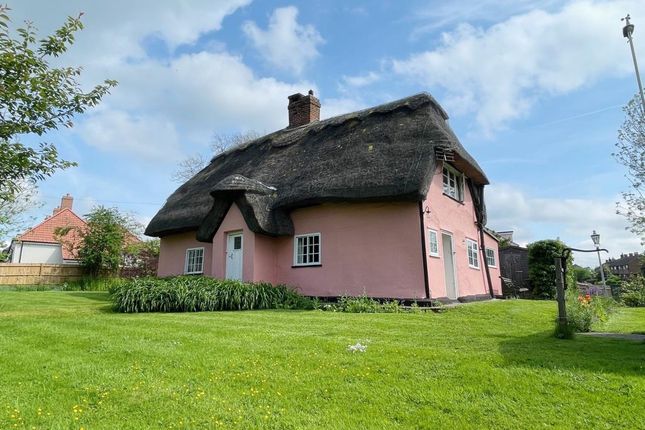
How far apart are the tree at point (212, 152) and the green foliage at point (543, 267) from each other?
21.2m

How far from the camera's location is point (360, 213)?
11758mm

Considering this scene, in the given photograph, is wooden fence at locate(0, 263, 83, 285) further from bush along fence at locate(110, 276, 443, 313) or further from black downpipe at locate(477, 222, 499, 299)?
black downpipe at locate(477, 222, 499, 299)

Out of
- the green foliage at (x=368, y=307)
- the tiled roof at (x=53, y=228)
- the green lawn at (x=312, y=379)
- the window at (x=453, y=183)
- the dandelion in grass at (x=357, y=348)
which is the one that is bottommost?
the green lawn at (x=312, y=379)

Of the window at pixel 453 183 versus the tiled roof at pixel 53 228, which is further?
the tiled roof at pixel 53 228

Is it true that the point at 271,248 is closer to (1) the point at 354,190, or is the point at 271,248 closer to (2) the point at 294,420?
(1) the point at 354,190

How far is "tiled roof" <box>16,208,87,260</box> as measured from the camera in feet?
93.5

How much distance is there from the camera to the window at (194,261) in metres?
16.0

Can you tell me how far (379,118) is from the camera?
13609 mm

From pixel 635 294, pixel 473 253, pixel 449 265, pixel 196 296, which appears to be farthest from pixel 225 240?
pixel 635 294

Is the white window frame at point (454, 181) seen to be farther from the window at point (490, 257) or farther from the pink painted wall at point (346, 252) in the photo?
the window at point (490, 257)

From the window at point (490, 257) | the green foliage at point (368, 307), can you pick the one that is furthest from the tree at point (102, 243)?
the window at point (490, 257)

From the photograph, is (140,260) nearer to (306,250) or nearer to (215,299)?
(306,250)

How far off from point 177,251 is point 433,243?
10.8m

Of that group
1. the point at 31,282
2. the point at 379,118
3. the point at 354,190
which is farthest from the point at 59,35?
the point at 31,282
